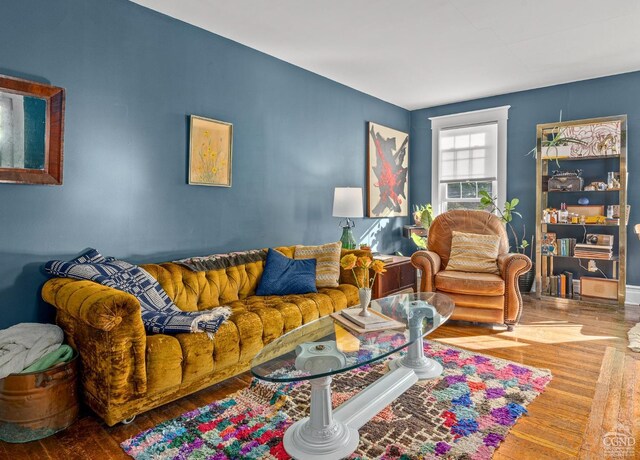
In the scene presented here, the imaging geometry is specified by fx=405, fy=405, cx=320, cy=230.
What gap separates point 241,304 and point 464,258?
7.82 ft

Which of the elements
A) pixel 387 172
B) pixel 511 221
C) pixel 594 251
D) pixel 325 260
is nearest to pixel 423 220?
pixel 387 172

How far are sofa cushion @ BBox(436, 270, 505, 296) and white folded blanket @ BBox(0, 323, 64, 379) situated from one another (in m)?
3.08

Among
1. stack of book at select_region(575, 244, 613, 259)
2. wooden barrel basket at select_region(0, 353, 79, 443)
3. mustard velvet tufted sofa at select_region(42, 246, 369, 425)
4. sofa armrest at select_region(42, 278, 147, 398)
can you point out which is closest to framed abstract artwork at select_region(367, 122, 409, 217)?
stack of book at select_region(575, 244, 613, 259)

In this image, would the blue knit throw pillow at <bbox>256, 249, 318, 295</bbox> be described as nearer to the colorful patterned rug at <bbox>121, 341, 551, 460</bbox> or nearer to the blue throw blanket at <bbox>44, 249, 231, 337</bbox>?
the blue throw blanket at <bbox>44, 249, 231, 337</bbox>

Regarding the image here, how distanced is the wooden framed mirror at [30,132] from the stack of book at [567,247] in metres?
5.04

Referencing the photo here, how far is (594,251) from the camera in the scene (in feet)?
15.0

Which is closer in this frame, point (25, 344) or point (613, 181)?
point (25, 344)

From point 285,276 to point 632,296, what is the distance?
4.07 metres

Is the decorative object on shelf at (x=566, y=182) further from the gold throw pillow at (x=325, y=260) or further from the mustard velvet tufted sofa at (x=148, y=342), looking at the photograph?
the mustard velvet tufted sofa at (x=148, y=342)

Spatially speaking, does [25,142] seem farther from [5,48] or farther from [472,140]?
[472,140]

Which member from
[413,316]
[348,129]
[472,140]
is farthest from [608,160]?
[413,316]

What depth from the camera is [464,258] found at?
4.16m

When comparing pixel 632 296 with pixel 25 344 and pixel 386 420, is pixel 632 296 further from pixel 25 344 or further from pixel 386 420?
pixel 25 344

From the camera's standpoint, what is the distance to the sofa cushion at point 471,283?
12.0 feet
